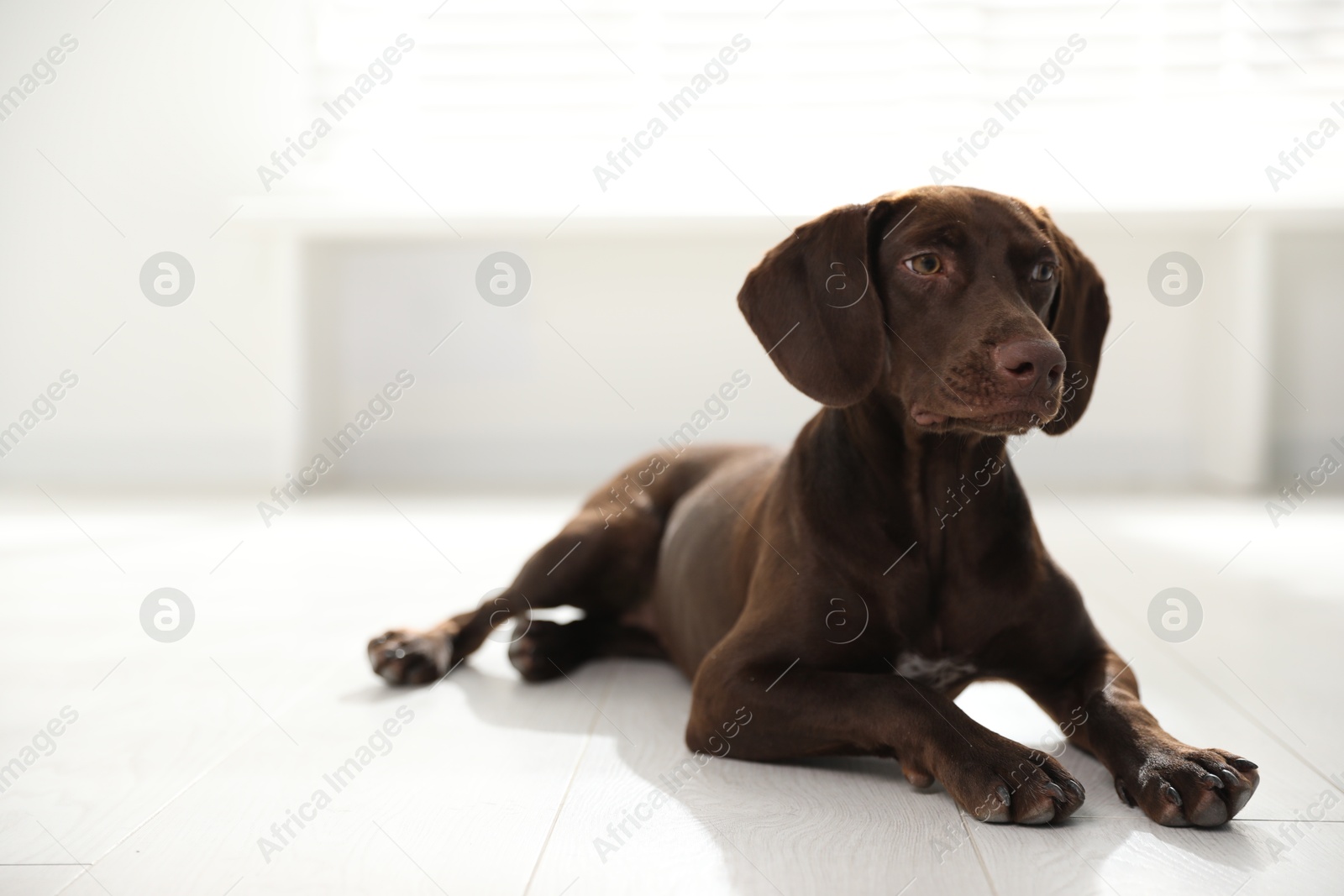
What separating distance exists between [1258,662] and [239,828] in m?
2.41

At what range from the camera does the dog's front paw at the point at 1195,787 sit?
1711 mm

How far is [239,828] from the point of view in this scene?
5.96ft

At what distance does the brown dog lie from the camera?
1.87m

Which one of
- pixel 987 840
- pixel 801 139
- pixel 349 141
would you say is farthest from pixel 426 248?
pixel 987 840

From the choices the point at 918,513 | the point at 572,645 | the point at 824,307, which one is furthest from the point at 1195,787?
the point at 572,645

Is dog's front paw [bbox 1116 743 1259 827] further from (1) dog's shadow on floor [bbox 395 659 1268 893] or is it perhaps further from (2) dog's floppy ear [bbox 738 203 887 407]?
(2) dog's floppy ear [bbox 738 203 887 407]

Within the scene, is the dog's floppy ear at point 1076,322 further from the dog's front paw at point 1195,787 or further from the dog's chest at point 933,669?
the dog's front paw at point 1195,787

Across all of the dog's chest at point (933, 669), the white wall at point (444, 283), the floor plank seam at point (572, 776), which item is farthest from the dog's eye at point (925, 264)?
the white wall at point (444, 283)

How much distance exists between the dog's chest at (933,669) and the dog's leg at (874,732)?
112mm

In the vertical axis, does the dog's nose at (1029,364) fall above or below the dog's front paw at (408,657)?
above

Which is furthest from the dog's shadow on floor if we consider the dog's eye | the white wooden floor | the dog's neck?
the dog's eye

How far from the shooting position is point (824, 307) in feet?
7.06

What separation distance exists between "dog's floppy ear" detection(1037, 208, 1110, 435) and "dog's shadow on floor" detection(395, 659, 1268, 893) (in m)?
0.71

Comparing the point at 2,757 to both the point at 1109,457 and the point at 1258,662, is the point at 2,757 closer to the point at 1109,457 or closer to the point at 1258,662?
the point at 1258,662
